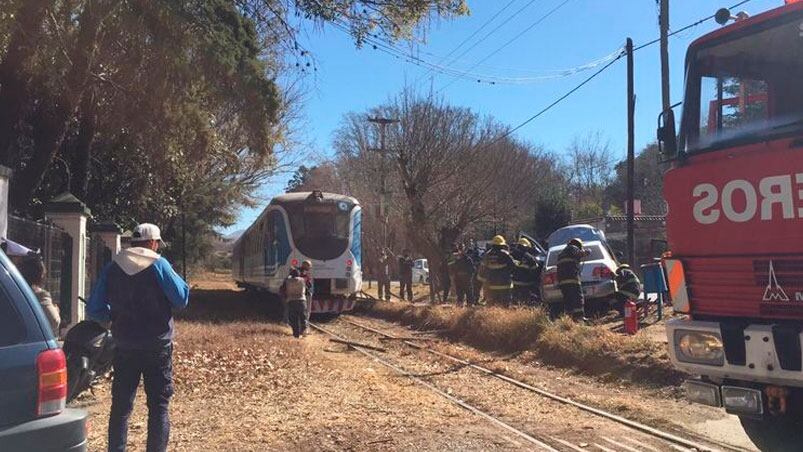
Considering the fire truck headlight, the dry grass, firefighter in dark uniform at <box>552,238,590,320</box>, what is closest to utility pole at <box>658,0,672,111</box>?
firefighter in dark uniform at <box>552,238,590,320</box>

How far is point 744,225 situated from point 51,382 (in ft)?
13.7

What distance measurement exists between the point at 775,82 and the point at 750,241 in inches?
46.9

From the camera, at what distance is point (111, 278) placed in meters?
5.16

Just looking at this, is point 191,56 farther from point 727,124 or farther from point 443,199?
point 443,199

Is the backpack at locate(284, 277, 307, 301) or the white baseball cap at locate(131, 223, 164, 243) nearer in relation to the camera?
the white baseball cap at locate(131, 223, 164, 243)

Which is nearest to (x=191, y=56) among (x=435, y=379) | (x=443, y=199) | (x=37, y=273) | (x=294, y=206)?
(x=37, y=273)

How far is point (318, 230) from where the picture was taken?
786 inches

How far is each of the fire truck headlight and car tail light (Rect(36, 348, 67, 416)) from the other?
3.87 m

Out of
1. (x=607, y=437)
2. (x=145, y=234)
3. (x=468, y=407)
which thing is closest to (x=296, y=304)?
(x=468, y=407)

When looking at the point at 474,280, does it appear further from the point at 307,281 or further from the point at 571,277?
the point at 571,277

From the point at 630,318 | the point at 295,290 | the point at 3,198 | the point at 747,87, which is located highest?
the point at 747,87

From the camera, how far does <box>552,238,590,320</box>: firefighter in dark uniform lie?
1269cm

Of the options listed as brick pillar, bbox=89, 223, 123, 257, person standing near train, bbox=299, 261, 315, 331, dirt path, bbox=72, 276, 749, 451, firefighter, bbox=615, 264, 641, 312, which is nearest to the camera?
dirt path, bbox=72, 276, 749, 451

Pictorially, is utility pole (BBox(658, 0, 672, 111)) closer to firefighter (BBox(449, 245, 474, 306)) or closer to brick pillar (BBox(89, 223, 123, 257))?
firefighter (BBox(449, 245, 474, 306))
